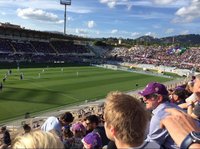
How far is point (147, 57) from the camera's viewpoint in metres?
109

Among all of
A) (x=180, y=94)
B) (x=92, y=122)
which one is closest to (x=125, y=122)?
(x=92, y=122)

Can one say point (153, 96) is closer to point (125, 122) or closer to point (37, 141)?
point (125, 122)

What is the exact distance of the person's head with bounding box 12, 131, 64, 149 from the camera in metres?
2.42

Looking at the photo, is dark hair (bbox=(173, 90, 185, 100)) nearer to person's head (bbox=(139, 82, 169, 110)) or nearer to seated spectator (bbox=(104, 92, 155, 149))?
person's head (bbox=(139, 82, 169, 110))

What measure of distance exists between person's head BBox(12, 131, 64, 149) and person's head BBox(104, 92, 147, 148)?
817mm

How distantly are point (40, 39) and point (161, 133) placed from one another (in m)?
92.8

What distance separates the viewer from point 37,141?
2.43m

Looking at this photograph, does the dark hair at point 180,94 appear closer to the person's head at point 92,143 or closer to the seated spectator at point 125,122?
the person's head at point 92,143

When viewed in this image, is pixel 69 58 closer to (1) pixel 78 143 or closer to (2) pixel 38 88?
(2) pixel 38 88

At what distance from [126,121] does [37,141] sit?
3.47 ft

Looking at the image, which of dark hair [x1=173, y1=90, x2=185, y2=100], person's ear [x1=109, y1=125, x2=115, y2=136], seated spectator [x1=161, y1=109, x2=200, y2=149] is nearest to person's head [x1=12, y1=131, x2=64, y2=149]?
person's ear [x1=109, y1=125, x2=115, y2=136]

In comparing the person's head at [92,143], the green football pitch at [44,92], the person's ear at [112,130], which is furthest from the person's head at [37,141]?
the green football pitch at [44,92]

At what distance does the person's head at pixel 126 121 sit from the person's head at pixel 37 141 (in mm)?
817

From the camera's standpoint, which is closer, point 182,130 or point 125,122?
point 182,130
